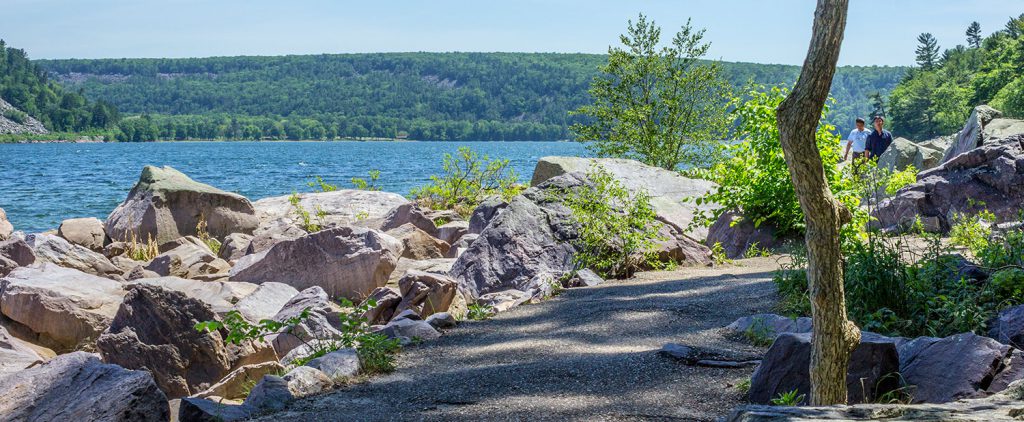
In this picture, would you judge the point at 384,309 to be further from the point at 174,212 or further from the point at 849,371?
the point at 174,212

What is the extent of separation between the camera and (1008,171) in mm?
13641

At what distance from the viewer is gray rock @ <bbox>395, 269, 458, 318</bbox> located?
9617mm

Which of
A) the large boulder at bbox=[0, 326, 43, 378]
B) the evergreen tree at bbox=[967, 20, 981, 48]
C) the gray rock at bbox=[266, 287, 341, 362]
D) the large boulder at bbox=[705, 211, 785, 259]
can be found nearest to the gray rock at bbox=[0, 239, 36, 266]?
the large boulder at bbox=[0, 326, 43, 378]

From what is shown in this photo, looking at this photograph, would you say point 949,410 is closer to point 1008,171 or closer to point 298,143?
point 1008,171

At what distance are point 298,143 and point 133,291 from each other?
520ft

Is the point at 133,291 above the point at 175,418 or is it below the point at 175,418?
above

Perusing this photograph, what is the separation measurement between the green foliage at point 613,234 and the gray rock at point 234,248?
714 centimetres

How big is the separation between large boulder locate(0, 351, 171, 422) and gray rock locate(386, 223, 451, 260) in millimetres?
9224

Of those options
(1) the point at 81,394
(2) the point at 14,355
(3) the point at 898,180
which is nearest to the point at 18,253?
(2) the point at 14,355

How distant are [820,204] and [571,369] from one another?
2.83 meters

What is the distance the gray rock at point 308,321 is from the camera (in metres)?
9.38

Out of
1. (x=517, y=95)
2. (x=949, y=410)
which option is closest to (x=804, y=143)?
(x=949, y=410)

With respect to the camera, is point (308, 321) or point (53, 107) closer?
point (308, 321)

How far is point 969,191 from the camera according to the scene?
1370cm
